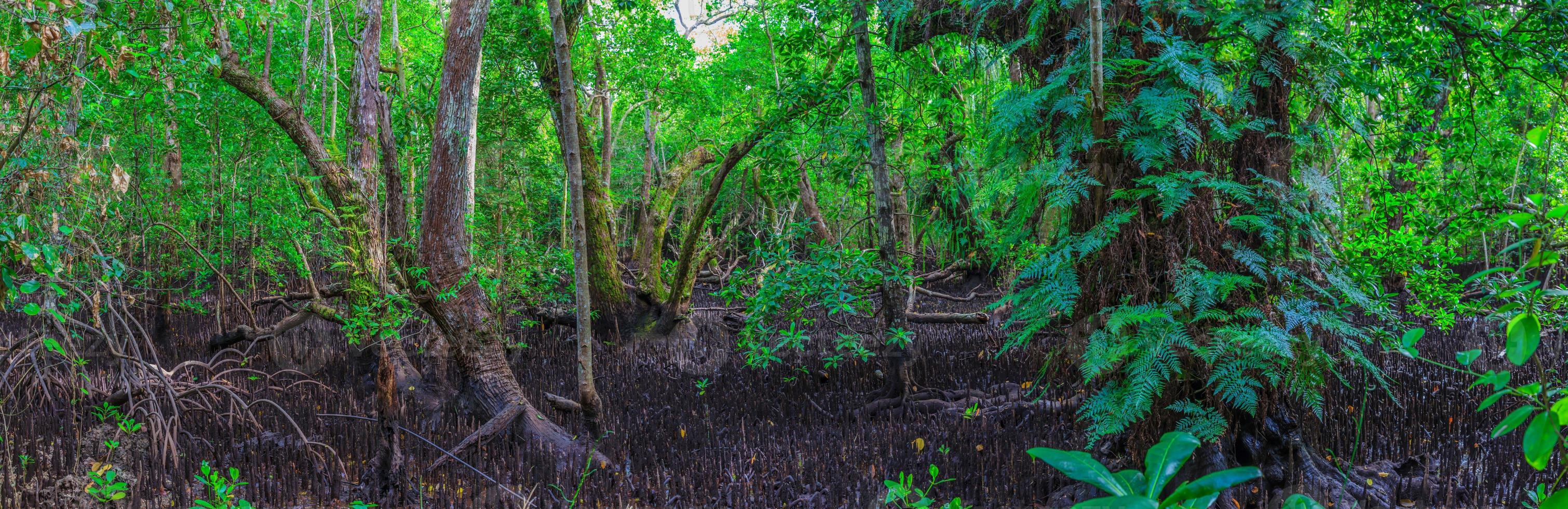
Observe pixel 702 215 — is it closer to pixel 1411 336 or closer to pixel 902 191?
pixel 902 191

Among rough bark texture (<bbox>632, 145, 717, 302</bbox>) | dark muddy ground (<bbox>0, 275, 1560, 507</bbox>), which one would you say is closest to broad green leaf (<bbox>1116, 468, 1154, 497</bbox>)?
dark muddy ground (<bbox>0, 275, 1560, 507</bbox>)

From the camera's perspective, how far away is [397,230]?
5.37m

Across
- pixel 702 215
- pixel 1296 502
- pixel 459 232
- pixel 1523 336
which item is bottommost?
pixel 1296 502

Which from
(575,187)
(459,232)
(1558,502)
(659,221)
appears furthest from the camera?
(659,221)

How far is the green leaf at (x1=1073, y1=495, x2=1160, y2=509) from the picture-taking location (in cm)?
99

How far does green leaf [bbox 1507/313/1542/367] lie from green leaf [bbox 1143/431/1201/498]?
37 centimetres

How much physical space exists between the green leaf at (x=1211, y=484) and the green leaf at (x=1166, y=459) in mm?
30

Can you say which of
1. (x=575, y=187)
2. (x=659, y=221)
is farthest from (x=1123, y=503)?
(x=659, y=221)

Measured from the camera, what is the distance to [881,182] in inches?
206

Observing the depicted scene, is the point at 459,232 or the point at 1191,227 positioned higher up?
the point at 459,232

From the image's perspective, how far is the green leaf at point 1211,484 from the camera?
960 millimetres

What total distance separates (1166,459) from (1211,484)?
0.28 feet

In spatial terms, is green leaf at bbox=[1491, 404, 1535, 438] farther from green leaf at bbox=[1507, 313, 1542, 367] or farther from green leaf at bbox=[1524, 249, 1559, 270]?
green leaf at bbox=[1524, 249, 1559, 270]

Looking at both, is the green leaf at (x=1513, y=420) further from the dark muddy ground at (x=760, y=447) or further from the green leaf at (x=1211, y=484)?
the dark muddy ground at (x=760, y=447)
